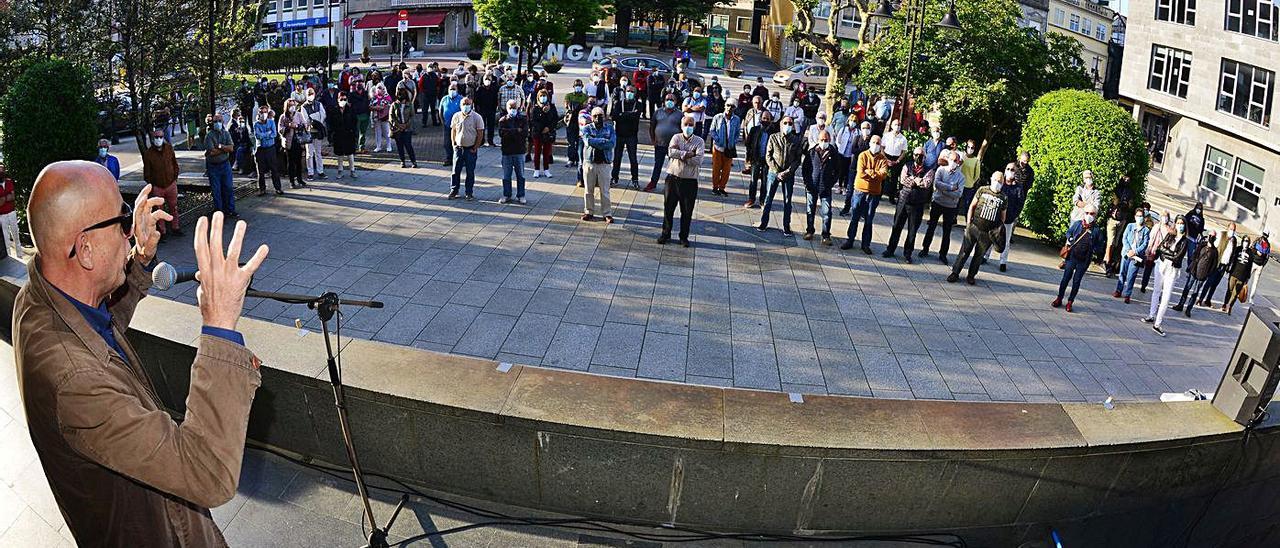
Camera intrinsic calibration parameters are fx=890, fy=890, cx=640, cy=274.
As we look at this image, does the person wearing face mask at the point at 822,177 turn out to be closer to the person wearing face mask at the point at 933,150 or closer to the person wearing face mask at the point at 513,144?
the person wearing face mask at the point at 933,150

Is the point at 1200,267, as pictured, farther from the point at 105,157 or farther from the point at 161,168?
the point at 105,157

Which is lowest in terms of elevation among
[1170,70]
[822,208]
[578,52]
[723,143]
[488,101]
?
[822,208]

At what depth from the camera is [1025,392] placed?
8.70 meters

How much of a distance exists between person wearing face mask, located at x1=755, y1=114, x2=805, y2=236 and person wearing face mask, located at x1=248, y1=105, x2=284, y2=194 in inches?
329

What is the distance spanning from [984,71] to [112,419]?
22475 mm

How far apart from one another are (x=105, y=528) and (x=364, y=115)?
18.2m

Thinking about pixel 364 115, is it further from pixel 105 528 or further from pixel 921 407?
pixel 105 528

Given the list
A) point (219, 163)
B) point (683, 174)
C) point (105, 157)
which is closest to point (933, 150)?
point (683, 174)

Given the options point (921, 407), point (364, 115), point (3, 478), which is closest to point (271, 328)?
point (3, 478)

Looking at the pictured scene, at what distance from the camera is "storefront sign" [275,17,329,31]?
66.4m

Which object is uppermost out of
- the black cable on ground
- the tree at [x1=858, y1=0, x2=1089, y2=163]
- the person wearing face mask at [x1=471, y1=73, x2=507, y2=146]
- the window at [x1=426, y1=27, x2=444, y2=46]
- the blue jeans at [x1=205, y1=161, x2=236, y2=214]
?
the window at [x1=426, y1=27, x2=444, y2=46]

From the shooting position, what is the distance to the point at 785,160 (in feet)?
46.5

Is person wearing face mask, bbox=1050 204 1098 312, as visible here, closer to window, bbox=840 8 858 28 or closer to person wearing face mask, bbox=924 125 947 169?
person wearing face mask, bbox=924 125 947 169

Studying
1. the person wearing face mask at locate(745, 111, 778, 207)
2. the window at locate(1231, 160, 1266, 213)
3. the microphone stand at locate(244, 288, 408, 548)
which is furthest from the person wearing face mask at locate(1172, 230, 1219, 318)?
the window at locate(1231, 160, 1266, 213)
